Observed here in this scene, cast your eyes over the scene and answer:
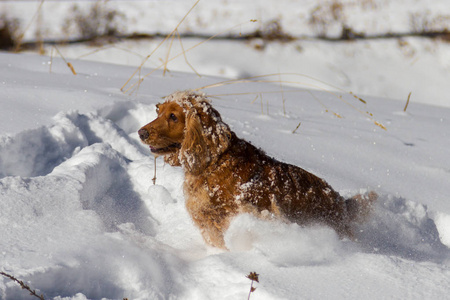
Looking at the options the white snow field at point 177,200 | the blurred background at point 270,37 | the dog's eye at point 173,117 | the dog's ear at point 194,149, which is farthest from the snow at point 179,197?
the blurred background at point 270,37

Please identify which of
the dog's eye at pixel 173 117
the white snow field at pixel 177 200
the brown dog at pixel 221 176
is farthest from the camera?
the dog's eye at pixel 173 117

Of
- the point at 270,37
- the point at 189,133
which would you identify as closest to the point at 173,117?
the point at 189,133

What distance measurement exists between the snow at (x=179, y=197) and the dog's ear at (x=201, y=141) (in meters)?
0.36

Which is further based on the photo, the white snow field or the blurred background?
the blurred background

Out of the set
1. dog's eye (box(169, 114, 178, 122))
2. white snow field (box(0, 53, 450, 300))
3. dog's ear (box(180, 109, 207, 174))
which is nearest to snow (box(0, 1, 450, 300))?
white snow field (box(0, 53, 450, 300))

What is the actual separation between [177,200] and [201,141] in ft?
2.57

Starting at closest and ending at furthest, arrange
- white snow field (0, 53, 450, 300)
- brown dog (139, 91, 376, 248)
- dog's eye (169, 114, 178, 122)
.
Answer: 1. white snow field (0, 53, 450, 300)
2. brown dog (139, 91, 376, 248)
3. dog's eye (169, 114, 178, 122)

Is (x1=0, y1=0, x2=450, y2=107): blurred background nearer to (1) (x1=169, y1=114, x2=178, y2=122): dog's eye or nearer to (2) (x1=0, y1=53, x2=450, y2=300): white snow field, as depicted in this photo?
(2) (x1=0, y1=53, x2=450, y2=300): white snow field

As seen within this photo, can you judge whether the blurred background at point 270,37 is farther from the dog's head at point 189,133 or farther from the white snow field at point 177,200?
the dog's head at point 189,133

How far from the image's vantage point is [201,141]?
2572mm

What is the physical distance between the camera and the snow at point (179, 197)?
79.4 inches

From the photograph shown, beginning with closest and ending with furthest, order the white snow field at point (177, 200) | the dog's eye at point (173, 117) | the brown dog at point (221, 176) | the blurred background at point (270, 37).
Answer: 1. the white snow field at point (177, 200)
2. the brown dog at point (221, 176)
3. the dog's eye at point (173, 117)
4. the blurred background at point (270, 37)

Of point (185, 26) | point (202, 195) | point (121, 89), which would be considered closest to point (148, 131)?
point (202, 195)

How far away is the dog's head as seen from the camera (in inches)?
101
